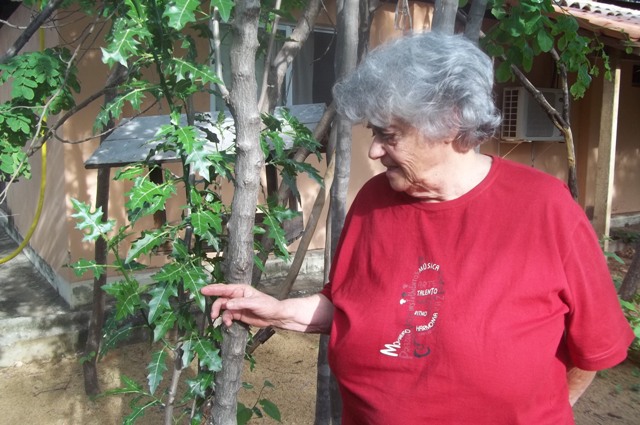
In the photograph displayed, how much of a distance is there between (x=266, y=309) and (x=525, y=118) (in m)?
6.67

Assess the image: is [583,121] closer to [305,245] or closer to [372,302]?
[305,245]

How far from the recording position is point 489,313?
4.95 feet

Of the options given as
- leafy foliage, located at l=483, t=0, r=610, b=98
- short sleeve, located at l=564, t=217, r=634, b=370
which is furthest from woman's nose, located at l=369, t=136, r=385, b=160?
leafy foliage, located at l=483, t=0, r=610, b=98

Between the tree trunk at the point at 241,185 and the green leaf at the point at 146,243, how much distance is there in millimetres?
227

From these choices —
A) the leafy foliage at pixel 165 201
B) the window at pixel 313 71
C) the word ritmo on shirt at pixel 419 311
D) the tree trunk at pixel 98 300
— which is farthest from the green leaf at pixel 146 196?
the window at pixel 313 71

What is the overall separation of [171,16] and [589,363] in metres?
1.38

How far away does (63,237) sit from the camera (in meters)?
5.06

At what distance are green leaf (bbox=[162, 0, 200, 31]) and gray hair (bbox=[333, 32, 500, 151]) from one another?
47cm

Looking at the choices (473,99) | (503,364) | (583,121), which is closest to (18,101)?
(473,99)

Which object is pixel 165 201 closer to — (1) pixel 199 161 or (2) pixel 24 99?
(1) pixel 199 161

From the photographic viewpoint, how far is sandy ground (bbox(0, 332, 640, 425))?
401cm

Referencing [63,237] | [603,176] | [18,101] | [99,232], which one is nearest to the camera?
[99,232]

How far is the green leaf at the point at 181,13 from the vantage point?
5.07ft

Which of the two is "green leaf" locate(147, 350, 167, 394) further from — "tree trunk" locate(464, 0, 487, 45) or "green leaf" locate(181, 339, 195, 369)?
"tree trunk" locate(464, 0, 487, 45)
